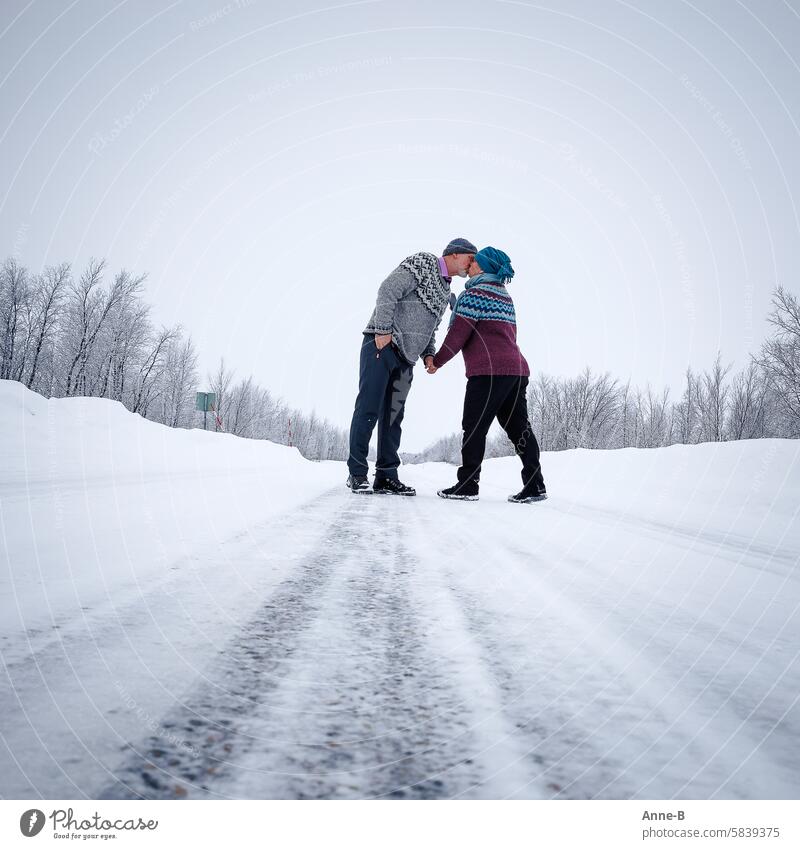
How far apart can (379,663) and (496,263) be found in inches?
132

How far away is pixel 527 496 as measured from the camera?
9.54 ft

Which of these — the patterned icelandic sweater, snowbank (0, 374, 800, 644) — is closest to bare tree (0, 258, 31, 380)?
snowbank (0, 374, 800, 644)

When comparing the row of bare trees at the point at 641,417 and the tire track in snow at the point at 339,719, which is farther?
the row of bare trees at the point at 641,417

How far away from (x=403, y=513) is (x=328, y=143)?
19874 cm

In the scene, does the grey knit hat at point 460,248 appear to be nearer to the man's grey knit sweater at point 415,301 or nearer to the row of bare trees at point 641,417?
the man's grey knit sweater at point 415,301

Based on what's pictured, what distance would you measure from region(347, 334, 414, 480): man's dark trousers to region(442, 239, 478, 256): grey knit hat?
0.95 meters

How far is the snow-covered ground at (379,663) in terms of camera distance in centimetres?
35

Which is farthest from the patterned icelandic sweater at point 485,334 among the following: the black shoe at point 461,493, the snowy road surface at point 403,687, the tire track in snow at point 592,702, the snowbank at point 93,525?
the tire track in snow at point 592,702

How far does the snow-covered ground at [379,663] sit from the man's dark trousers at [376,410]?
1997 mm

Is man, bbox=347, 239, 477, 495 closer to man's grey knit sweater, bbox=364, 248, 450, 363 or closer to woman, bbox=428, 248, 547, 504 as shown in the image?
man's grey knit sweater, bbox=364, 248, 450, 363

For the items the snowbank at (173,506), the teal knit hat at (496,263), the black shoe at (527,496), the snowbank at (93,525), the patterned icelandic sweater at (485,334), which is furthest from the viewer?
the teal knit hat at (496,263)

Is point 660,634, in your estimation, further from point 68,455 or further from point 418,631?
point 68,455

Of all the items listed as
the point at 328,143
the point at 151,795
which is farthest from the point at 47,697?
the point at 328,143
